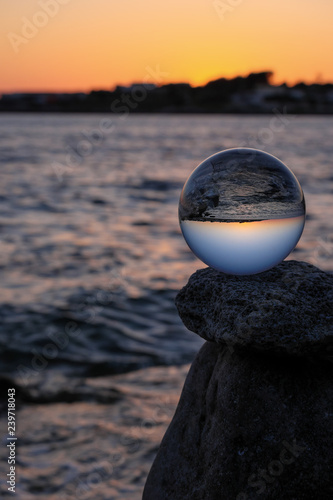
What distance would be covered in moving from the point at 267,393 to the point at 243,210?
915mm

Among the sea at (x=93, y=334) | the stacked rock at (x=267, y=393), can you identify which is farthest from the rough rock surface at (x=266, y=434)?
the sea at (x=93, y=334)

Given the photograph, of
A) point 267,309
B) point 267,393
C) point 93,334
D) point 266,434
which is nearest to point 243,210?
point 267,309

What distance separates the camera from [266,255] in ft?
9.41

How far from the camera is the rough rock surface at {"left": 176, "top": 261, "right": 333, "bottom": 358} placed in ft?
8.54

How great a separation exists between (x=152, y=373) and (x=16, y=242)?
6442 millimetres

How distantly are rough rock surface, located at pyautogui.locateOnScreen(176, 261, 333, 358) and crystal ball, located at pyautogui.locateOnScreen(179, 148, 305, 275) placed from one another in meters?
0.13

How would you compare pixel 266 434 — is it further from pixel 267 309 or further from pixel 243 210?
pixel 243 210

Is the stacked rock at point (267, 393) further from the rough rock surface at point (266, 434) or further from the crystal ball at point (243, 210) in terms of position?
the crystal ball at point (243, 210)

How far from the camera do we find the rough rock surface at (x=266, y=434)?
8.84ft

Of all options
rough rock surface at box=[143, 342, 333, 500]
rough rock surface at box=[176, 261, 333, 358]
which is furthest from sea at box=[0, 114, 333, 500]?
rough rock surface at box=[176, 261, 333, 358]

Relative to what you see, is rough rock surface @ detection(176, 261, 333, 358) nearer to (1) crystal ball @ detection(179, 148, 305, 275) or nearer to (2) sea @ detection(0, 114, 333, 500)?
(1) crystal ball @ detection(179, 148, 305, 275)

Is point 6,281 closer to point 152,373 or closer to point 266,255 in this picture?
point 152,373

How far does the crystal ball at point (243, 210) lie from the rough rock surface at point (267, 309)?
134mm

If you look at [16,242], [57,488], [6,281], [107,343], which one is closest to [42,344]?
[107,343]
